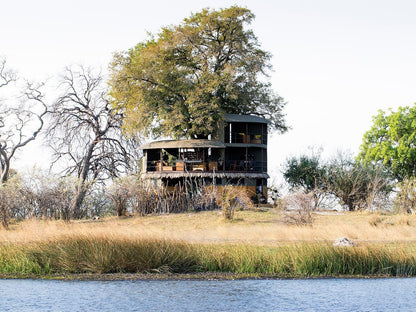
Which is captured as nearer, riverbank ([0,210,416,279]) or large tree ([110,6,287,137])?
riverbank ([0,210,416,279])

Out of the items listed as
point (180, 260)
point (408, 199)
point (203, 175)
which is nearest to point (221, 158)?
point (203, 175)

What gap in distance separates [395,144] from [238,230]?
26164 mm

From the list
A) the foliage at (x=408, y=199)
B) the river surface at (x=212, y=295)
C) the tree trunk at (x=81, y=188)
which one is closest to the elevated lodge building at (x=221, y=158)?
the tree trunk at (x=81, y=188)

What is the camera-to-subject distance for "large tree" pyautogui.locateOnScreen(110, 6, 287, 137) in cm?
4003

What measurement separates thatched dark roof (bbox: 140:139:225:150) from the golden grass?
5718 millimetres

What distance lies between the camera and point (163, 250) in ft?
54.7

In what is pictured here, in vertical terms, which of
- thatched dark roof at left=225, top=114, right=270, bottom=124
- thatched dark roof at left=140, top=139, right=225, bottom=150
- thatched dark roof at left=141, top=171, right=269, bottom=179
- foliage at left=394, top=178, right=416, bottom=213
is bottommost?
foliage at left=394, top=178, right=416, bottom=213

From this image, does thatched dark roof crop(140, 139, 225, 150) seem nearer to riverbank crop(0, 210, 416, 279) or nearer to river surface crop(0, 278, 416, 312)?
riverbank crop(0, 210, 416, 279)

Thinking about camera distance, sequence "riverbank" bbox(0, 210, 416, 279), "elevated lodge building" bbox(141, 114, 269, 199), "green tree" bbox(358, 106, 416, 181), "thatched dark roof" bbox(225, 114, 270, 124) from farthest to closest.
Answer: "green tree" bbox(358, 106, 416, 181) < "thatched dark roof" bbox(225, 114, 270, 124) < "elevated lodge building" bbox(141, 114, 269, 199) < "riverbank" bbox(0, 210, 416, 279)

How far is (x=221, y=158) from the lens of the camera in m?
42.2

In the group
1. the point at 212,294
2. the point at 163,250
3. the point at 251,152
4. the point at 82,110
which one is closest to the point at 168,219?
the point at 251,152

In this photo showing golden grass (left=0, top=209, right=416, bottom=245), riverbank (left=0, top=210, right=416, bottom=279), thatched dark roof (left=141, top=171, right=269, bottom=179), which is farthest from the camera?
thatched dark roof (left=141, top=171, right=269, bottom=179)

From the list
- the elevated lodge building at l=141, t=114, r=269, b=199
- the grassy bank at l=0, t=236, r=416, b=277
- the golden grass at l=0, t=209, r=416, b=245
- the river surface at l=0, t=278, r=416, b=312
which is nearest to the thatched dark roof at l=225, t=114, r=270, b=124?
the elevated lodge building at l=141, t=114, r=269, b=199

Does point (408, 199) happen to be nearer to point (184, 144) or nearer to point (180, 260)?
point (184, 144)
